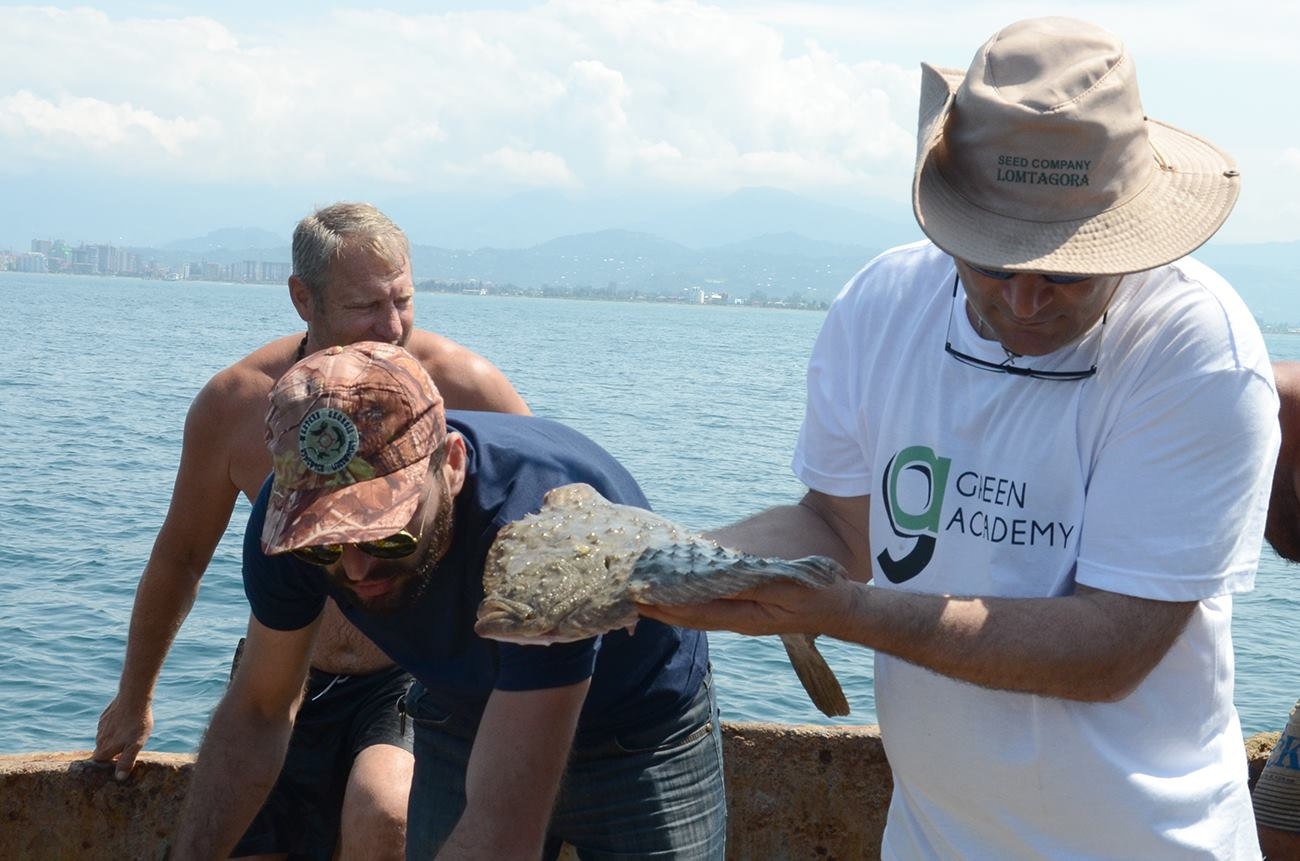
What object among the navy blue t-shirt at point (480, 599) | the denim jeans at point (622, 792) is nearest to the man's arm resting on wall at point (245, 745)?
the navy blue t-shirt at point (480, 599)

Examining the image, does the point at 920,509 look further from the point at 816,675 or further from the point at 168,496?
the point at 168,496

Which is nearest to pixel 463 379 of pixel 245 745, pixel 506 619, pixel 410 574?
pixel 245 745

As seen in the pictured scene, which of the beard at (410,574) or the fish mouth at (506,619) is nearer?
the fish mouth at (506,619)

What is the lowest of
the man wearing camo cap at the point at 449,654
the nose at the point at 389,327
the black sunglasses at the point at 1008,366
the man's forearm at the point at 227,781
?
the man's forearm at the point at 227,781

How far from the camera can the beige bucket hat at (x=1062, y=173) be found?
94.6 inches

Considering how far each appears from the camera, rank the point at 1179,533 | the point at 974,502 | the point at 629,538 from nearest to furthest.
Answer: the point at 1179,533 → the point at 974,502 → the point at 629,538

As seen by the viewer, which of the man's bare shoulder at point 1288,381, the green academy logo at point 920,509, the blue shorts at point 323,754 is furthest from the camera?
the blue shorts at point 323,754

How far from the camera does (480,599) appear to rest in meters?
3.38

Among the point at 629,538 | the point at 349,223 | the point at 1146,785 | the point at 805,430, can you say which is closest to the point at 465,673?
the point at 629,538

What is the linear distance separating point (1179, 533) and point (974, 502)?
15.2 inches

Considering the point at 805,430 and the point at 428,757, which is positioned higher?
the point at 805,430

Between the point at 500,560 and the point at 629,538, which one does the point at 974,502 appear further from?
the point at 500,560

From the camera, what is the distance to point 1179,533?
7.79ft

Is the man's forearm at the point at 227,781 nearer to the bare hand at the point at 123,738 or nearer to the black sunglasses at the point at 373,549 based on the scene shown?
the black sunglasses at the point at 373,549
